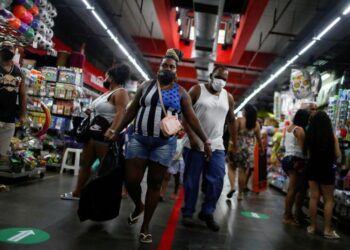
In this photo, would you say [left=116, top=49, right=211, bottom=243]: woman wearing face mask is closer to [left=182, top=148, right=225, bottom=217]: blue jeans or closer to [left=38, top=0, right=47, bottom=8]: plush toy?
[left=182, top=148, right=225, bottom=217]: blue jeans

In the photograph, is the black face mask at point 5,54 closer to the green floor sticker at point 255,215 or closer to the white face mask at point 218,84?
the white face mask at point 218,84

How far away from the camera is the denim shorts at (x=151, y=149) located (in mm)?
3039

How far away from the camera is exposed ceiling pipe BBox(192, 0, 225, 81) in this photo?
288 inches

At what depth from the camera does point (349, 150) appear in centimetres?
592

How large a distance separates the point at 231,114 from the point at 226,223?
1234 millimetres

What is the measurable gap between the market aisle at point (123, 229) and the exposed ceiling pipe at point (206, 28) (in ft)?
13.1

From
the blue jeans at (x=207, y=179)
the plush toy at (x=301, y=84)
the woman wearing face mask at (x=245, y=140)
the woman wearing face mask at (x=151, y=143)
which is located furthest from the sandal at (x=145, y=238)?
the plush toy at (x=301, y=84)

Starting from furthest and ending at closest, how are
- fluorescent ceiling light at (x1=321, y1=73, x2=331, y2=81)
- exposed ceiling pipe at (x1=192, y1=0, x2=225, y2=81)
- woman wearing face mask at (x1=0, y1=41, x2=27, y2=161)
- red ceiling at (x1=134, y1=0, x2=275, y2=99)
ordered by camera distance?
fluorescent ceiling light at (x1=321, y1=73, x2=331, y2=81), red ceiling at (x1=134, y1=0, x2=275, y2=99), exposed ceiling pipe at (x1=192, y1=0, x2=225, y2=81), woman wearing face mask at (x1=0, y1=41, x2=27, y2=161)

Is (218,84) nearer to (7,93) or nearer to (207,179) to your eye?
(207,179)

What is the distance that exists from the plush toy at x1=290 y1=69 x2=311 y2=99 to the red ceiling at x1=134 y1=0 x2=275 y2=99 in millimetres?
1597

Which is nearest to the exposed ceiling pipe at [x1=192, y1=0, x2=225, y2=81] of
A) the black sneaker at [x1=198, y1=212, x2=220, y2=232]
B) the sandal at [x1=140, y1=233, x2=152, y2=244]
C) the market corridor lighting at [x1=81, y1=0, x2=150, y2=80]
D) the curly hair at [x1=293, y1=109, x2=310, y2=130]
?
the market corridor lighting at [x1=81, y1=0, x2=150, y2=80]

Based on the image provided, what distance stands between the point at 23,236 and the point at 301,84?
7.77m

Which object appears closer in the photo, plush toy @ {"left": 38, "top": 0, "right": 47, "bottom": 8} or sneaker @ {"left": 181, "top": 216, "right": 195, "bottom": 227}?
sneaker @ {"left": 181, "top": 216, "right": 195, "bottom": 227}

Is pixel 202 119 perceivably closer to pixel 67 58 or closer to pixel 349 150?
pixel 349 150
